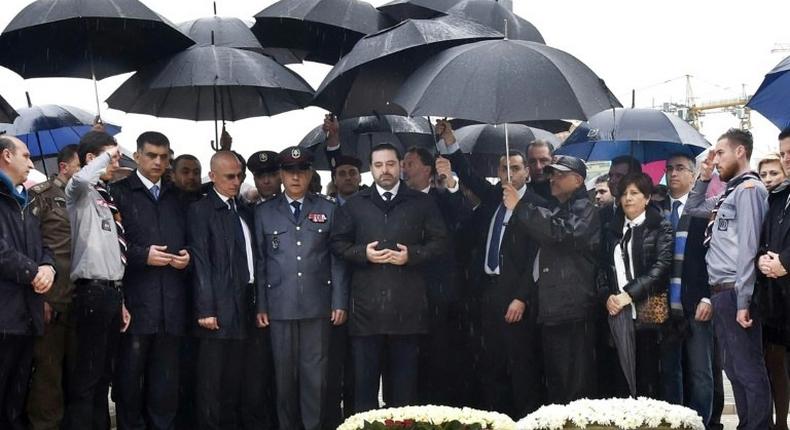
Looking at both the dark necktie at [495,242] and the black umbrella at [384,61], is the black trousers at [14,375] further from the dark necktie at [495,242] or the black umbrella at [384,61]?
the dark necktie at [495,242]

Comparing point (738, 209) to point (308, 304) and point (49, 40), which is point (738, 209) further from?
point (49, 40)

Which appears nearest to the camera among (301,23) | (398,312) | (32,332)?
(32,332)

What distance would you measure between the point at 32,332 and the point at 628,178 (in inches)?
191

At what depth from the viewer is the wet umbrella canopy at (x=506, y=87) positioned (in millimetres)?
7348

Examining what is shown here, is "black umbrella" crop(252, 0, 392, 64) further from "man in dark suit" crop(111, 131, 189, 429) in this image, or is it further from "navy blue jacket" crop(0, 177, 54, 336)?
"navy blue jacket" crop(0, 177, 54, 336)

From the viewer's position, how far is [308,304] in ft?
27.8

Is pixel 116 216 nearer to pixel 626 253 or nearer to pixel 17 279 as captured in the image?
pixel 17 279

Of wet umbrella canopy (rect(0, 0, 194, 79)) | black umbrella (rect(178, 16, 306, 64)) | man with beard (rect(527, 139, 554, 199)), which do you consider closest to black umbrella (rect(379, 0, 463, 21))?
black umbrella (rect(178, 16, 306, 64))

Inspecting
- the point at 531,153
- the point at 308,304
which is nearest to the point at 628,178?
the point at 531,153

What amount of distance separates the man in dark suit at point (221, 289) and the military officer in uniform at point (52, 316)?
103cm

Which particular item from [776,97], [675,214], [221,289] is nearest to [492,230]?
[675,214]

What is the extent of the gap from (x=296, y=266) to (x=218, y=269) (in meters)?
0.64

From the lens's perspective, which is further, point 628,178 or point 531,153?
point 531,153

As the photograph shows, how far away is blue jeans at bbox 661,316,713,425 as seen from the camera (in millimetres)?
8602
